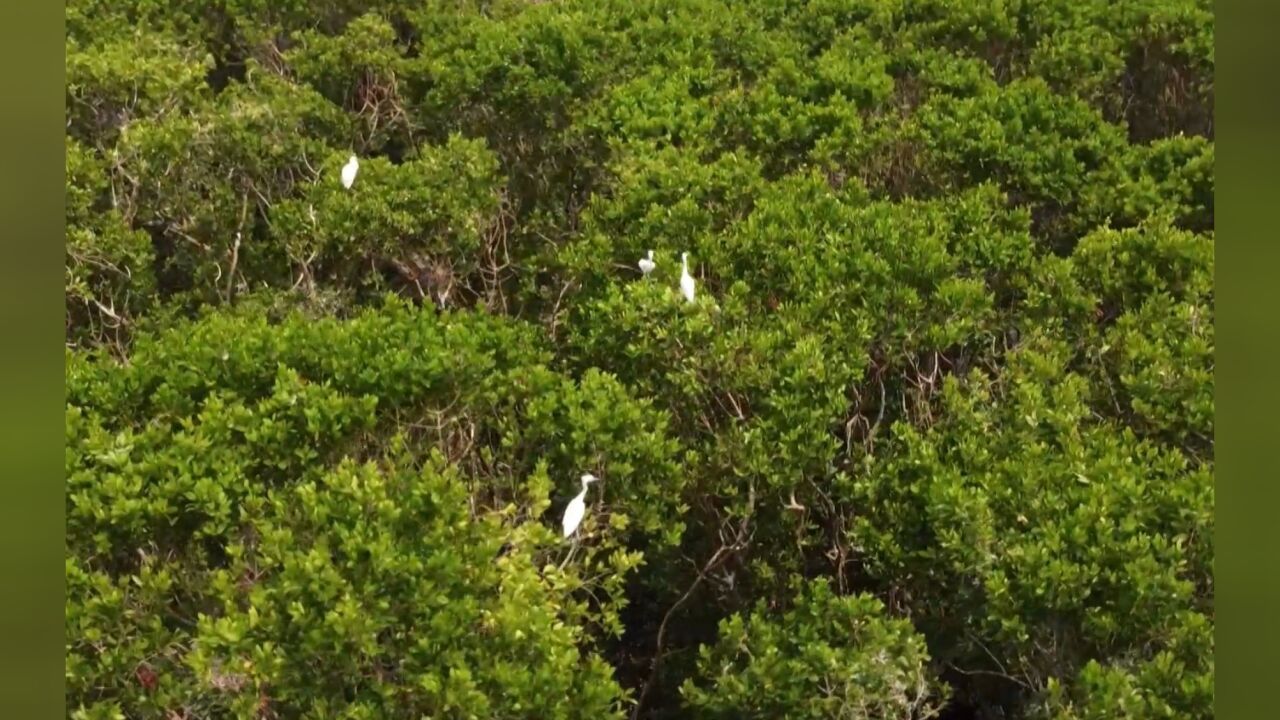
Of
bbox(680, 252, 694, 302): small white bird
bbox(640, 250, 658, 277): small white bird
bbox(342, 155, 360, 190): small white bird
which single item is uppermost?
bbox(680, 252, 694, 302): small white bird

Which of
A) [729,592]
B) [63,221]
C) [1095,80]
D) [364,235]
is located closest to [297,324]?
[364,235]

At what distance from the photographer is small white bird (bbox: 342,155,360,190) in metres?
5.13

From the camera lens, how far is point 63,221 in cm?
100

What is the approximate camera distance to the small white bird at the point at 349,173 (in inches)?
202

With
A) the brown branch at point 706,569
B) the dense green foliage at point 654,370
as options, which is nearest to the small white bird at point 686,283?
the dense green foliage at point 654,370

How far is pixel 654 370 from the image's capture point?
4.07 metres

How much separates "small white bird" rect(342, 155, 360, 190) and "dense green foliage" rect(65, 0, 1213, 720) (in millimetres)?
115

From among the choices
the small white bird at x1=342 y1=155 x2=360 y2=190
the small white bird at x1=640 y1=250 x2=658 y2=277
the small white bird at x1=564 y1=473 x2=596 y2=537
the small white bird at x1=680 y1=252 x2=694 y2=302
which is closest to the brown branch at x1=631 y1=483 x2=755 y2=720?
the small white bird at x1=564 y1=473 x2=596 y2=537

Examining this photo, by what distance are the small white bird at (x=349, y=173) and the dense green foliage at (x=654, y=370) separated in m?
0.12

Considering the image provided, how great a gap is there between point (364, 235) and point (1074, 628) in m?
3.19

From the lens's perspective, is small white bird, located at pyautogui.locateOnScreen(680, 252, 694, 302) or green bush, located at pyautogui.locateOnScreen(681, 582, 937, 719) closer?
green bush, located at pyautogui.locateOnScreen(681, 582, 937, 719)

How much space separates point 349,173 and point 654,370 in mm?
1912

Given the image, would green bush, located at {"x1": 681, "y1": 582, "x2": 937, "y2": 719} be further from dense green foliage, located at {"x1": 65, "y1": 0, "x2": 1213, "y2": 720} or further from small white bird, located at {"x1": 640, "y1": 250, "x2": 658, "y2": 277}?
small white bird, located at {"x1": 640, "y1": 250, "x2": 658, "y2": 277}

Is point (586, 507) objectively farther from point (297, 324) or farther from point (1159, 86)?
A: point (1159, 86)
